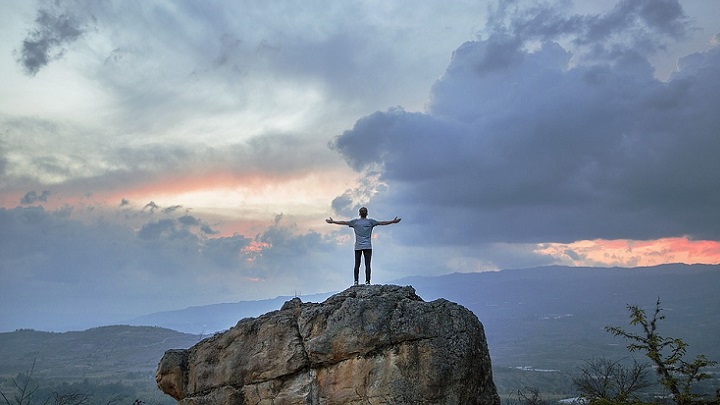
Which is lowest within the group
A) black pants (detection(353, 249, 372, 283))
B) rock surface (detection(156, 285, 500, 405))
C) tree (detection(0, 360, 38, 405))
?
tree (detection(0, 360, 38, 405))

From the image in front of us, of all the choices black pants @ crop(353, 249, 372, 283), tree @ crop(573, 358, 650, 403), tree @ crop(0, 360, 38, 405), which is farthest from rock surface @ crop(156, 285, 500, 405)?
tree @ crop(573, 358, 650, 403)

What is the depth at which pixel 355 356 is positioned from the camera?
18.1m

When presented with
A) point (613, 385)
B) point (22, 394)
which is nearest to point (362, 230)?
point (22, 394)

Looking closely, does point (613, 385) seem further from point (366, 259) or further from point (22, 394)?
point (22, 394)

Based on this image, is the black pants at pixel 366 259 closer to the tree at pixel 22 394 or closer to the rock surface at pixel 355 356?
the rock surface at pixel 355 356

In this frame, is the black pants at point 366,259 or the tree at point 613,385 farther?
the tree at point 613,385

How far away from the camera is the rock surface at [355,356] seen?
17562mm

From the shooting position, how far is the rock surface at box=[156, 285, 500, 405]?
17562 mm

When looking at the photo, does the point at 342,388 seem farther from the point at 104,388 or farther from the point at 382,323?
the point at 104,388

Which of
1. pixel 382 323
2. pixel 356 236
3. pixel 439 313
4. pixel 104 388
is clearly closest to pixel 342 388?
pixel 382 323

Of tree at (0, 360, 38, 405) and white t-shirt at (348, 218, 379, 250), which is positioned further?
tree at (0, 360, 38, 405)

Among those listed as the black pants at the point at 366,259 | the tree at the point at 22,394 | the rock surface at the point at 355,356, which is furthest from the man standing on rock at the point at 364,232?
the tree at the point at 22,394

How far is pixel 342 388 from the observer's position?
18062mm

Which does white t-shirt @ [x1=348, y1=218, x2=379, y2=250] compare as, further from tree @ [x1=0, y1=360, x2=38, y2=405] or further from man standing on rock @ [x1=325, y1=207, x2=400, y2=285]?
tree @ [x1=0, y1=360, x2=38, y2=405]
